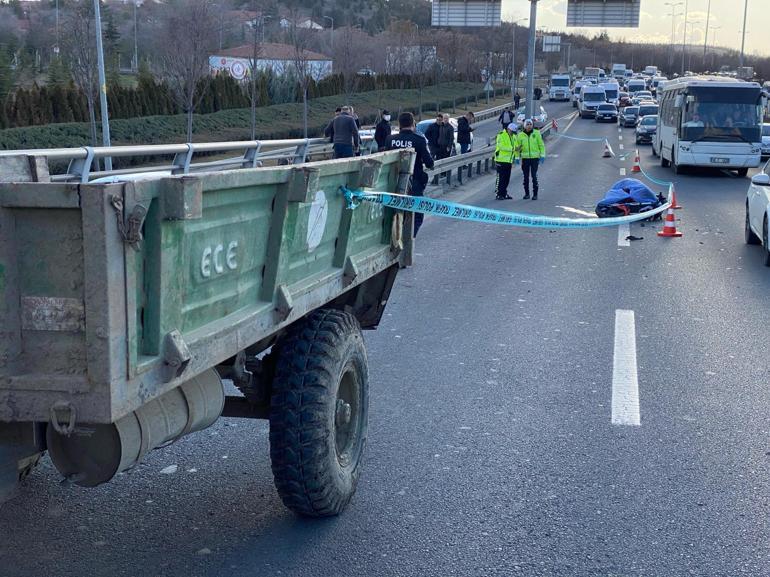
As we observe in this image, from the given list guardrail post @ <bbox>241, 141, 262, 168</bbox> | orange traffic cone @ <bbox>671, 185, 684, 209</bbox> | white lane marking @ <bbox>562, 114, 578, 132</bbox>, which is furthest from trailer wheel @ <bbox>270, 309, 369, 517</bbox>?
white lane marking @ <bbox>562, 114, 578, 132</bbox>

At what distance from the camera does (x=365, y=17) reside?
184 metres

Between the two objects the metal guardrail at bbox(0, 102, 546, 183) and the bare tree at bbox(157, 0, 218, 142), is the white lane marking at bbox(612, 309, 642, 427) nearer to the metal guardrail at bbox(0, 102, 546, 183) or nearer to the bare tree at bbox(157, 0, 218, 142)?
the metal guardrail at bbox(0, 102, 546, 183)

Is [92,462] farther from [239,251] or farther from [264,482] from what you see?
[264,482]

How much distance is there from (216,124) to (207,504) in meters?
42.8

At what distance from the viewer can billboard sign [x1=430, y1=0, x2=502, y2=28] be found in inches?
2068

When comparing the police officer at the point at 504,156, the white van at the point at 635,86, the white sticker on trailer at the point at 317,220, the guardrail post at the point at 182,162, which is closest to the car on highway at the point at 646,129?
the police officer at the point at 504,156

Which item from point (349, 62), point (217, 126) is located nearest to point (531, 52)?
point (217, 126)

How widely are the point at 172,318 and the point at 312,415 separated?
1.33m

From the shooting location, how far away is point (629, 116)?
64.2 metres

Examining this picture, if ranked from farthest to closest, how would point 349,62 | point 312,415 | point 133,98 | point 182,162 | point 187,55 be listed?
1. point 349,62
2. point 133,98
3. point 187,55
4. point 182,162
5. point 312,415

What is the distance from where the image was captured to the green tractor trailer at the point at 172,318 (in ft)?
9.72

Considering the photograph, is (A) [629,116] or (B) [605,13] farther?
(A) [629,116]

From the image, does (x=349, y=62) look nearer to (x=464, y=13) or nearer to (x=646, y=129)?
(x=464, y=13)

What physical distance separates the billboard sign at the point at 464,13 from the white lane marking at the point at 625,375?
45.0 meters
